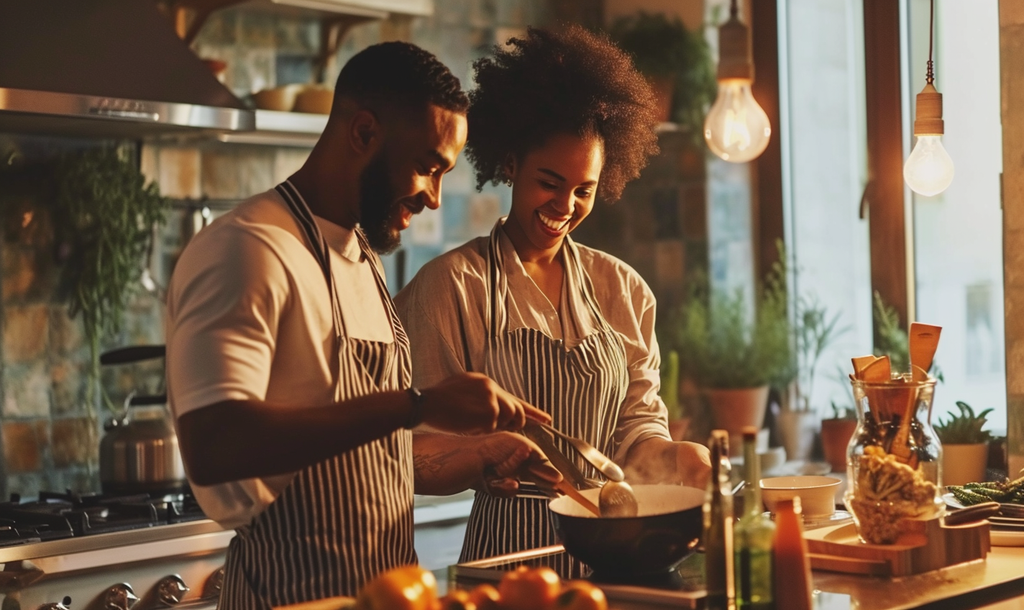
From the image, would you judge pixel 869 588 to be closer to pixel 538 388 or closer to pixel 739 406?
pixel 538 388

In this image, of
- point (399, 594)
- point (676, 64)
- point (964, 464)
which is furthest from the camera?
point (676, 64)

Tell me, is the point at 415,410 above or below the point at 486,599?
above

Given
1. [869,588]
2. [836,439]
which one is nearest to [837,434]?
[836,439]

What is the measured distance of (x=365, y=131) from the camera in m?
1.82

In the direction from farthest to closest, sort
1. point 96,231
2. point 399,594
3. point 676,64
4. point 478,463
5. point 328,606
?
point 676,64, point 96,231, point 478,463, point 328,606, point 399,594

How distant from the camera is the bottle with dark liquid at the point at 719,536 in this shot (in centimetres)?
155

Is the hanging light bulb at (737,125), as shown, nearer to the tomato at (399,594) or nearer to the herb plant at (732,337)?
the herb plant at (732,337)

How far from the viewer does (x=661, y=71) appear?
4.02 meters

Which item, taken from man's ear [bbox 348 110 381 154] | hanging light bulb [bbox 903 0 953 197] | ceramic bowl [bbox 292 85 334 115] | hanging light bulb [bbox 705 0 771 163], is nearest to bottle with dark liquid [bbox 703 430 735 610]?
man's ear [bbox 348 110 381 154]

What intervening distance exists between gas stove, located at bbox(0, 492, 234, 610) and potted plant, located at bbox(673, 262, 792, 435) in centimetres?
174

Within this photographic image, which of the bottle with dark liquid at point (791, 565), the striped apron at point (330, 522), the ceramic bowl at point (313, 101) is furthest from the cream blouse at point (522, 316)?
the ceramic bowl at point (313, 101)

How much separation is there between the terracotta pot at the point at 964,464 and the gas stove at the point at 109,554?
1766 millimetres

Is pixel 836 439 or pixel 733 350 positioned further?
pixel 733 350

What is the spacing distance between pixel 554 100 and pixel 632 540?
0.95 metres
